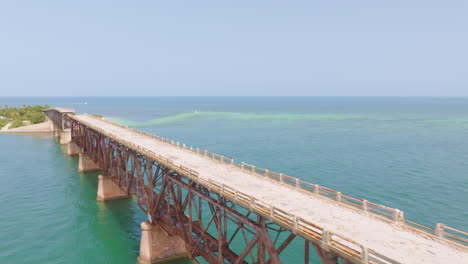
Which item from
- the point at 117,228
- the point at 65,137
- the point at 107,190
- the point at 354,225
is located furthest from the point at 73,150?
the point at 354,225

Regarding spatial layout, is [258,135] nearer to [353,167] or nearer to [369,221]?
[353,167]

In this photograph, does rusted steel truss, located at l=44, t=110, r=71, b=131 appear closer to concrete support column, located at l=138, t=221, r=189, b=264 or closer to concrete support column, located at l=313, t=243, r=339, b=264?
concrete support column, located at l=138, t=221, r=189, b=264

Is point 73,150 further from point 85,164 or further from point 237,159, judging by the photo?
point 237,159

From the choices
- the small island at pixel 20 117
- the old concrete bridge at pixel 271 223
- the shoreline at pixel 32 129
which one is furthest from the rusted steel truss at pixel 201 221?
the small island at pixel 20 117

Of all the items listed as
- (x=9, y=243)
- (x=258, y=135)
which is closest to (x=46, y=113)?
(x=258, y=135)

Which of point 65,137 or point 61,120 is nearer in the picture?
point 65,137

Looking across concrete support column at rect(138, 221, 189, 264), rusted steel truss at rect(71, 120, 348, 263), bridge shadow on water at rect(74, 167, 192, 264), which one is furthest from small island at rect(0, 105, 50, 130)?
concrete support column at rect(138, 221, 189, 264)
